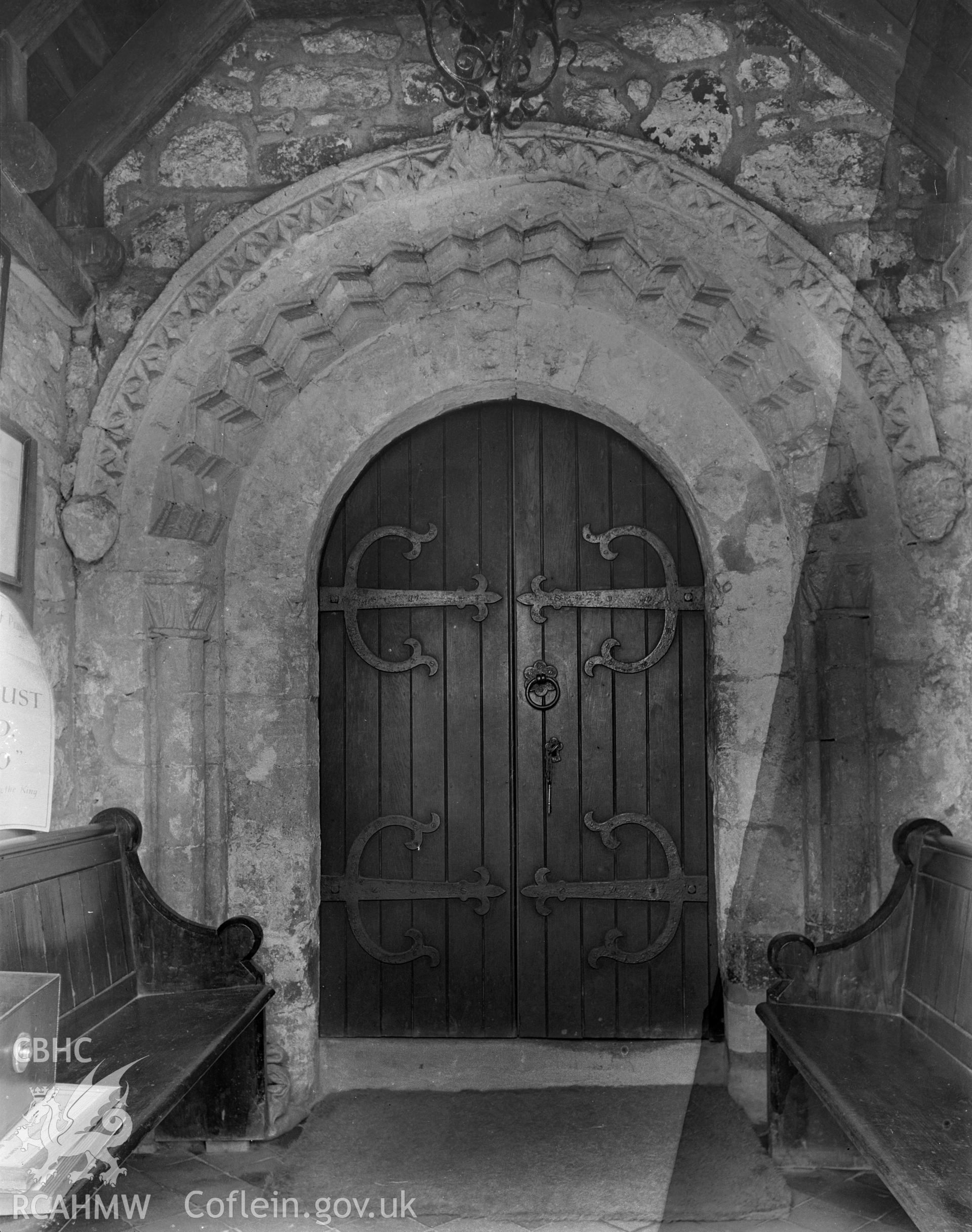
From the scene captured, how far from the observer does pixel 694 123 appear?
10.8 feet

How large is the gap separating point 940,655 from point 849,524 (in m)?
0.47

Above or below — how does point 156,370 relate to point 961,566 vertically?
above

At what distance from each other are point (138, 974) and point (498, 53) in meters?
2.89

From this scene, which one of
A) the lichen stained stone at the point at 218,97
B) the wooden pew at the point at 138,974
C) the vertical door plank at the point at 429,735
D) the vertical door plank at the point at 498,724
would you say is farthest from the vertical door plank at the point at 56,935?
the lichen stained stone at the point at 218,97

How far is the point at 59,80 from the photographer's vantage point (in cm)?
332

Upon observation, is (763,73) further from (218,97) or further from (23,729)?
(23,729)

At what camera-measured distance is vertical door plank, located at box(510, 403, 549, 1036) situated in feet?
12.2

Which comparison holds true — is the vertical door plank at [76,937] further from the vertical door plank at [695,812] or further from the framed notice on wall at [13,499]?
the vertical door plank at [695,812]

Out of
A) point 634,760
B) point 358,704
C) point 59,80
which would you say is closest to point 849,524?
point 634,760

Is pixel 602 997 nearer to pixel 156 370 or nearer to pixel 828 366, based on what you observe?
pixel 828 366

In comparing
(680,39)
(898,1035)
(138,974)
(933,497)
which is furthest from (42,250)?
(898,1035)

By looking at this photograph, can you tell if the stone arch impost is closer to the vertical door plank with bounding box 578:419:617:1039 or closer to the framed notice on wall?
the framed notice on wall

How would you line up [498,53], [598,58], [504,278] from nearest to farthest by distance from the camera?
[498,53] → [598,58] → [504,278]

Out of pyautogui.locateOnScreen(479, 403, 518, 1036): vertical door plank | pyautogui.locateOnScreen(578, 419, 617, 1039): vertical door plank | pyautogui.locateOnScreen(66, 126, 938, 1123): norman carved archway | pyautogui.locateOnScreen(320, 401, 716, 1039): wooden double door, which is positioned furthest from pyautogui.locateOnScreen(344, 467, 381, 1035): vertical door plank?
pyautogui.locateOnScreen(578, 419, 617, 1039): vertical door plank
